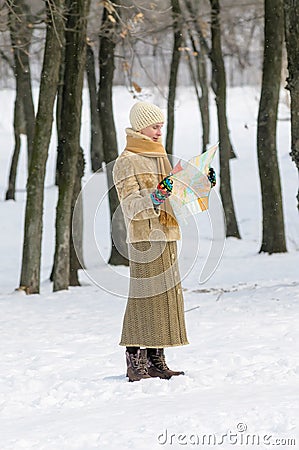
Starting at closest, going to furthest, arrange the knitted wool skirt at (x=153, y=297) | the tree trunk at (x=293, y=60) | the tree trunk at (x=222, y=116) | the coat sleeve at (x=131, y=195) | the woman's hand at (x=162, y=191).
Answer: the woman's hand at (x=162, y=191), the coat sleeve at (x=131, y=195), the knitted wool skirt at (x=153, y=297), the tree trunk at (x=293, y=60), the tree trunk at (x=222, y=116)

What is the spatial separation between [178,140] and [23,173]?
720cm

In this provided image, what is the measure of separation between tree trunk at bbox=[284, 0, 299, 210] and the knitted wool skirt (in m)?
4.47

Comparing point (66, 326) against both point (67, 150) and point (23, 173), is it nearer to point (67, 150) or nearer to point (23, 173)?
point (67, 150)

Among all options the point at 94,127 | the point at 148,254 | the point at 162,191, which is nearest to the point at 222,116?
the point at 94,127

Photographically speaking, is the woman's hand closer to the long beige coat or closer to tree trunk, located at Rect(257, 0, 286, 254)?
the long beige coat

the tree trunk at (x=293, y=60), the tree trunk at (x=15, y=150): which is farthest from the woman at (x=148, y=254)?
the tree trunk at (x=15, y=150)

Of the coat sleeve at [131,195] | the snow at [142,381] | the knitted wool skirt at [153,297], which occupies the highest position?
the coat sleeve at [131,195]

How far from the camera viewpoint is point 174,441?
16.0ft

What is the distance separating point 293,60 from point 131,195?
4879 mm

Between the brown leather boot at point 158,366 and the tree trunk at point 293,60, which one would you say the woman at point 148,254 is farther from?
the tree trunk at point 293,60

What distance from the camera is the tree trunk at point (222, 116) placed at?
19.6 m

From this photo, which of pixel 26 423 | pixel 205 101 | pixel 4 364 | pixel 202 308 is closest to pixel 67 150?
pixel 202 308

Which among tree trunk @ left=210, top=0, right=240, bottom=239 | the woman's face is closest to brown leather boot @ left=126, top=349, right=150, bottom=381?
the woman's face

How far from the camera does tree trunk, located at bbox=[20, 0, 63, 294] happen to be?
1280 cm
